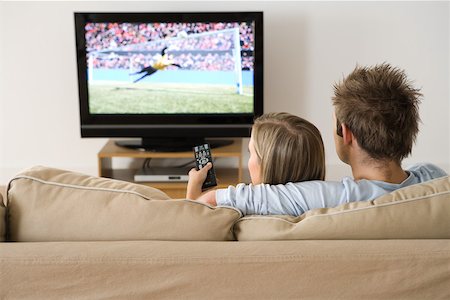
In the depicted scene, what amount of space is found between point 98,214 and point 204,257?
261 millimetres

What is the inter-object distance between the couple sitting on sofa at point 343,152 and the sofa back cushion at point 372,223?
21cm

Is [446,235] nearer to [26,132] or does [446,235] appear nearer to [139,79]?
[139,79]

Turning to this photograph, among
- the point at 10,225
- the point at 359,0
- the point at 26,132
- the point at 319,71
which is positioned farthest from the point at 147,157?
the point at 10,225

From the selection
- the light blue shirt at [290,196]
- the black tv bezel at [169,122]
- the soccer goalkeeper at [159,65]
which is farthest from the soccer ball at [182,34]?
the light blue shirt at [290,196]

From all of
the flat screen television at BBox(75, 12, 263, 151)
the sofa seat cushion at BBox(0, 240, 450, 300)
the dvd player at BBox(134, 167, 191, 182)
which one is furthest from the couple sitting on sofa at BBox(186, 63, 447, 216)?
the dvd player at BBox(134, 167, 191, 182)

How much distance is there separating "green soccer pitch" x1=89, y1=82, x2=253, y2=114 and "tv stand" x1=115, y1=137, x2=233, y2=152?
190 mm

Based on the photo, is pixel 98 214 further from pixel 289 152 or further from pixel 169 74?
pixel 169 74

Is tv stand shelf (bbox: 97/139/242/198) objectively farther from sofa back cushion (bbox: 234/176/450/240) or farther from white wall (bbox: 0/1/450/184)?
sofa back cushion (bbox: 234/176/450/240)

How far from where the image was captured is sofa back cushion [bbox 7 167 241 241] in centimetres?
142

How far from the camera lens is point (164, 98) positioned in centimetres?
414

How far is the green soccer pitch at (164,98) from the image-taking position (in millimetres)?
4117

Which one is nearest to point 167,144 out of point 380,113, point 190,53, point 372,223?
point 190,53

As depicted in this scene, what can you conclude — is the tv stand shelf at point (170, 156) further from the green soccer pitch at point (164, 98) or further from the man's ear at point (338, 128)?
the man's ear at point (338, 128)

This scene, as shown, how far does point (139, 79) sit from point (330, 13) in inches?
49.2
